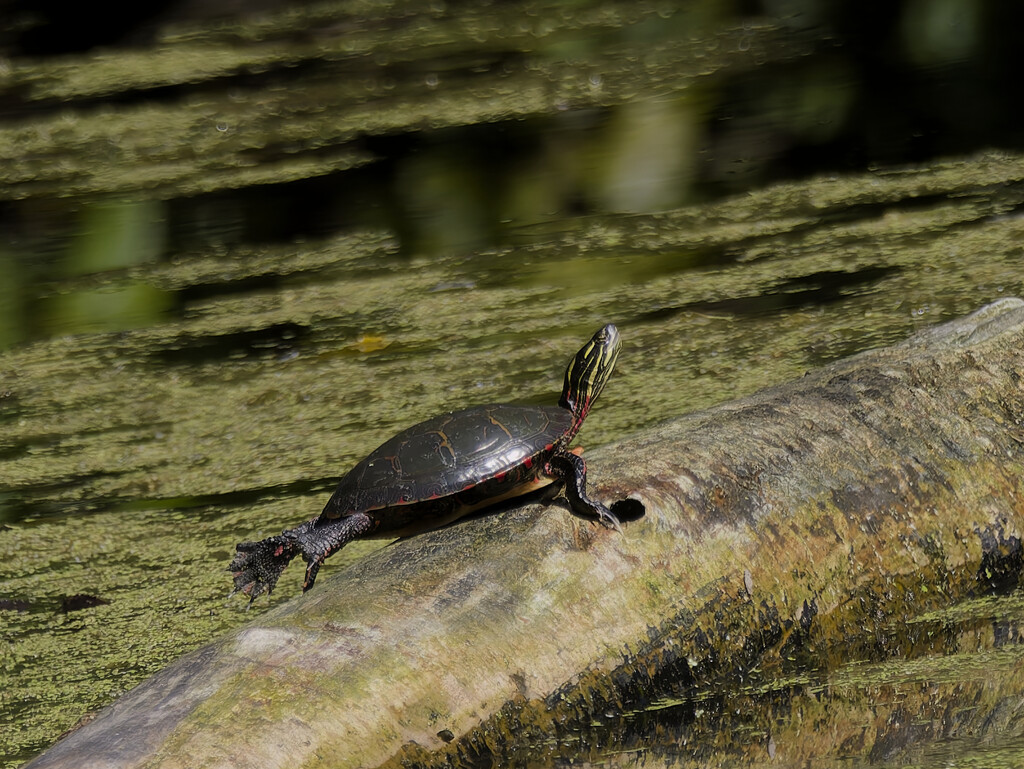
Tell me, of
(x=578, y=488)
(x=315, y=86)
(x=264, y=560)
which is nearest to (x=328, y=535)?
(x=264, y=560)

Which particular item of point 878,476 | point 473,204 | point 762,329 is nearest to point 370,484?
point 878,476

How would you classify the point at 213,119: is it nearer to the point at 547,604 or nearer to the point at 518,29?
the point at 518,29

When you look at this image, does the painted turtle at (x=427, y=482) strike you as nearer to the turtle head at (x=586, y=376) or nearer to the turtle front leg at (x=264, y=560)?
the turtle front leg at (x=264, y=560)

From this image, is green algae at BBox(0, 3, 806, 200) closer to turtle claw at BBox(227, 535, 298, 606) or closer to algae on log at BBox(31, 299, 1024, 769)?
turtle claw at BBox(227, 535, 298, 606)

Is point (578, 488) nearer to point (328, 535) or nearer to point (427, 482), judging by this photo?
point (427, 482)

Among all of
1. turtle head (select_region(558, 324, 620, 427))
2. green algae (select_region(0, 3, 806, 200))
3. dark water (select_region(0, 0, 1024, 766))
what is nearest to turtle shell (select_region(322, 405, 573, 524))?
turtle head (select_region(558, 324, 620, 427))

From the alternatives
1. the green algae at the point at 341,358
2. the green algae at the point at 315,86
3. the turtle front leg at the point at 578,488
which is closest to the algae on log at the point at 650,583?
the turtle front leg at the point at 578,488
